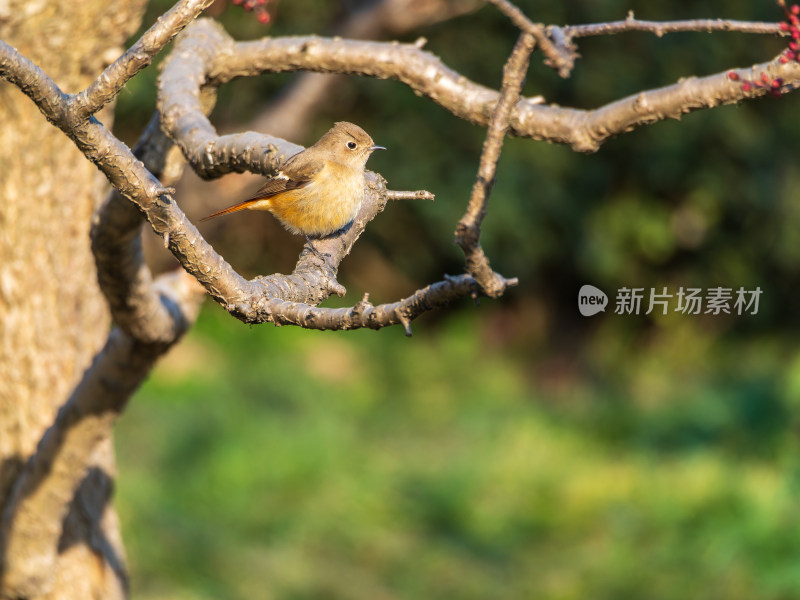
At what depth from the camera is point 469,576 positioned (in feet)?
22.9

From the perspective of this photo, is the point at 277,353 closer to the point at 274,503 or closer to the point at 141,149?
the point at 274,503

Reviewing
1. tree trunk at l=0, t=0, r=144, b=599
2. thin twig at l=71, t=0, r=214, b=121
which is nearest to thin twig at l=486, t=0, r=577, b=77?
thin twig at l=71, t=0, r=214, b=121

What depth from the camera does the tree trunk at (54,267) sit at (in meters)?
3.64

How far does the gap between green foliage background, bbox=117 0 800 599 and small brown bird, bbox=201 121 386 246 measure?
132 inches

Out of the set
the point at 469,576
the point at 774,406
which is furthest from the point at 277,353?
the point at 774,406

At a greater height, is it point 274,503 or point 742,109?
point 742,109

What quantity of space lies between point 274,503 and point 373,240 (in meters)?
3.96

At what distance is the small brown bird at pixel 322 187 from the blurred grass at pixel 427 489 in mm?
3336

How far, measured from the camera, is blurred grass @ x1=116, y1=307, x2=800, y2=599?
6.77m

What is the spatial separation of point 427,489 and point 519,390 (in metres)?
2.81

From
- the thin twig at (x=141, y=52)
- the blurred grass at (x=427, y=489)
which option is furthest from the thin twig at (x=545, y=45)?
the blurred grass at (x=427, y=489)

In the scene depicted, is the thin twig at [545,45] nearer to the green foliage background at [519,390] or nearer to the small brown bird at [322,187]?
the small brown bird at [322,187]

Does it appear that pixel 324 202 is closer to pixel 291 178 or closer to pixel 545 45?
pixel 291 178

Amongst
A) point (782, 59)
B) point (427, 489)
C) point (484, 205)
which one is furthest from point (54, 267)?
point (427, 489)
